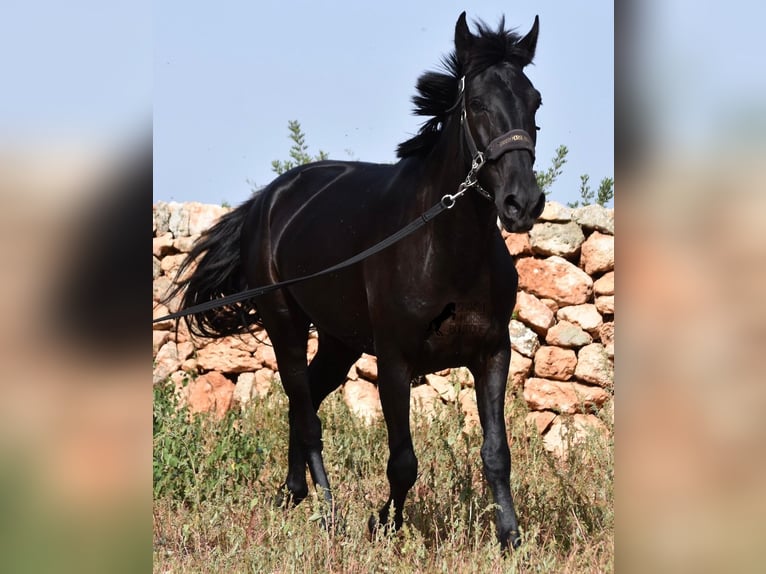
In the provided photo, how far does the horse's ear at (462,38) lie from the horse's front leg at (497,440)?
143 centimetres

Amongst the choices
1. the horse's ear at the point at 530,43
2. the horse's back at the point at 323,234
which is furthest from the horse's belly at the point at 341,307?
the horse's ear at the point at 530,43

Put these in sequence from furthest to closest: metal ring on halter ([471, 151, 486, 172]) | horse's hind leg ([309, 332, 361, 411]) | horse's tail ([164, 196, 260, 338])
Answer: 1. horse's tail ([164, 196, 260, 338])
2. horse's hind leg ([309, 332, 361, 411])
3. metal ring on halter ([471, 151, 486, 172])

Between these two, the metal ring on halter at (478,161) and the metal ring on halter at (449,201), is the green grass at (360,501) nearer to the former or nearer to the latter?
the metal ring on halter at (449,201)

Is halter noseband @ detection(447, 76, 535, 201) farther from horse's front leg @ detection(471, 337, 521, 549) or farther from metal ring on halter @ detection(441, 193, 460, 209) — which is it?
horse's front leg @ detection(471, 337, 521, 549)

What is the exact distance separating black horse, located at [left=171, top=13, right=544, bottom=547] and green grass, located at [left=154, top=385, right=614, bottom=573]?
0.96 ft

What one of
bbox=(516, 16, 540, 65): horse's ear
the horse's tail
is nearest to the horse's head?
bbox=(516, 16, 540, 65): horse's ear

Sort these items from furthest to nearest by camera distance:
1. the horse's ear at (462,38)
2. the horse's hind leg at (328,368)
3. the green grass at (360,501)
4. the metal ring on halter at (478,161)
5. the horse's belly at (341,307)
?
the horse's hind leg at (328,368) < the horse's belly at (341,307) < the horse's ear at (462,38) < the green grass at (360,501) < the metal ring on halter at (478,161)

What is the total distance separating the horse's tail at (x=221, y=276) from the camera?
6633 mm

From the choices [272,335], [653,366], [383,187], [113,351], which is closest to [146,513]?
[113,351]

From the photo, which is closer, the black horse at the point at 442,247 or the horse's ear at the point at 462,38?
the black horse at the point at 442,247

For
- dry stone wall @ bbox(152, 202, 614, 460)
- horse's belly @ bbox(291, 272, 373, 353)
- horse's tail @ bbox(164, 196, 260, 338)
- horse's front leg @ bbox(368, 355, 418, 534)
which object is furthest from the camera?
dry stone wall @ bbox(152, 202, 614, 460)

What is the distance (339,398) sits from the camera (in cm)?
772

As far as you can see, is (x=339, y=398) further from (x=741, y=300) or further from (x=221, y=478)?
(x=741, y=300)

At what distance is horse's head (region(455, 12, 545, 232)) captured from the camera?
12.5ft
